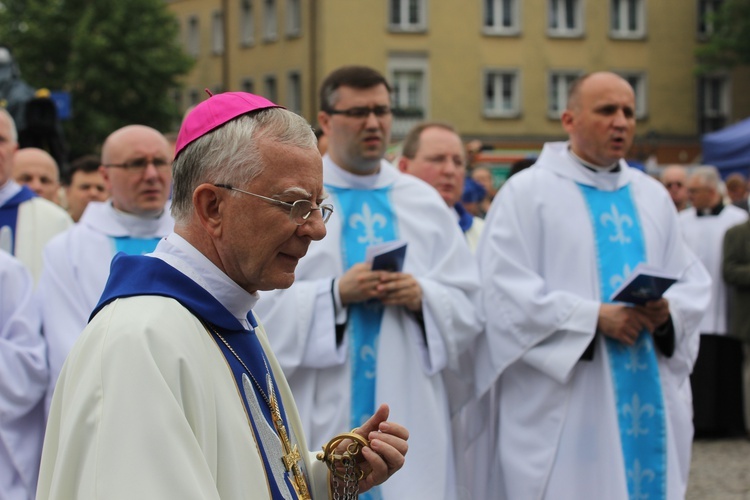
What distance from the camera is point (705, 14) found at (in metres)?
40.1

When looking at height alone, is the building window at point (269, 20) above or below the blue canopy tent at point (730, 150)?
above

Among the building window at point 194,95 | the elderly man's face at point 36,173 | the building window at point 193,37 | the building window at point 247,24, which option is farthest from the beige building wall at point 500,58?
the elderly man's face at point 36,173

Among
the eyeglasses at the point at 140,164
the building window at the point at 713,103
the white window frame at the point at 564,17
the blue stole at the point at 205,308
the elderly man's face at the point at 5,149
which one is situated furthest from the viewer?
the building window at the point at 713,103

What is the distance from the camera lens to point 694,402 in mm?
10875

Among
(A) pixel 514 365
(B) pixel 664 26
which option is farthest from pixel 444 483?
(B) pixel 664 26

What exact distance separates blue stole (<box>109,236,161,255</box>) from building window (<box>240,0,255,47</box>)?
38.8 metres

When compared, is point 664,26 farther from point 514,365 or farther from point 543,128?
point 514,365

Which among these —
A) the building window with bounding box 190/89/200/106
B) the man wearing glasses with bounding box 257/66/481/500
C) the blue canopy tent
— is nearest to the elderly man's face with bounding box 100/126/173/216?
the man wearing glasses with bounding box 257/66/481/500

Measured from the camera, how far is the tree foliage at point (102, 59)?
124 feet

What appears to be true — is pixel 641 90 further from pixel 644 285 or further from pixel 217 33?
pixel 644 285

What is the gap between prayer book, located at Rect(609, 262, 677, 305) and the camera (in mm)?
4684

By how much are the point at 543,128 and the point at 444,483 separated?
35297 mm

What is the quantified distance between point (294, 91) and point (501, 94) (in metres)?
7.26

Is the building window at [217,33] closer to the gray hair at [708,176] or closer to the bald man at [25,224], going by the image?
the gray hair at [708,176]
